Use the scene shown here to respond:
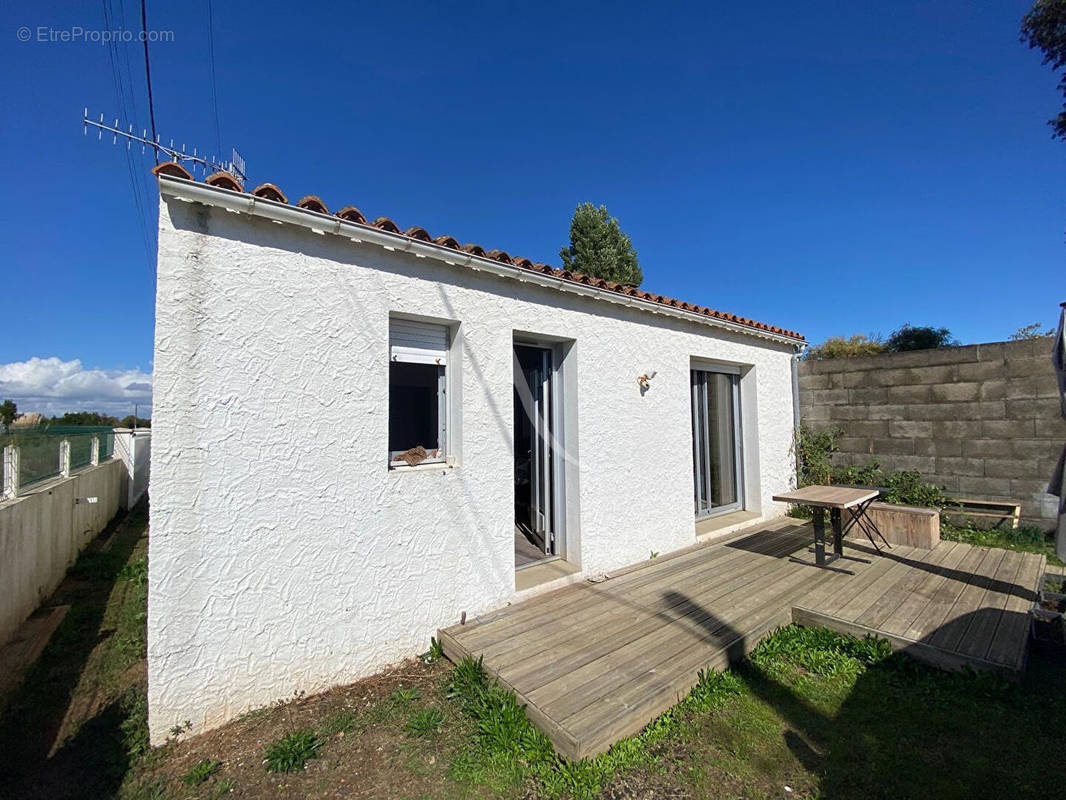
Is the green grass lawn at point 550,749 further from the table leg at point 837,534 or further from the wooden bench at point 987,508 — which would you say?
the wooden bench at point 987,508

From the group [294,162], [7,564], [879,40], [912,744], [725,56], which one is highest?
[725,56]

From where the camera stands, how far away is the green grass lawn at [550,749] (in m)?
2.47

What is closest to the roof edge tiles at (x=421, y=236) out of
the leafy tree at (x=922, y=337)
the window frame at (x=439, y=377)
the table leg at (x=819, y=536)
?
the window frame at (x=439, y=377)

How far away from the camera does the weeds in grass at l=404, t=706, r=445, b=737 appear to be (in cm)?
293

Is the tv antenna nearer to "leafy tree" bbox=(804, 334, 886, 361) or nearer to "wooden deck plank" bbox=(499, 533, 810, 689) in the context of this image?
"wooden deck plank" bbox=(499, 533, 810, 689)

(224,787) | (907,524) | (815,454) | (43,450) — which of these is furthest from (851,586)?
(43,450)

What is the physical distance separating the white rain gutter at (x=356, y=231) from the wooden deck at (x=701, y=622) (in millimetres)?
3459

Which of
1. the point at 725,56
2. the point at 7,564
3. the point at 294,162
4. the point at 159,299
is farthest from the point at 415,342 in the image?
the point at 725,56

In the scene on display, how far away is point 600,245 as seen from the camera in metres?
23.4

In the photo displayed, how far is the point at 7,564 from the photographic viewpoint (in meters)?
4.66

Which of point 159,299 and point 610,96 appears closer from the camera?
point 159,299

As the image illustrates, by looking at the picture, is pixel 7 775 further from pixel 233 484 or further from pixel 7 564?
pixel 7 564

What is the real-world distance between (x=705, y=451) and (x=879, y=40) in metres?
7.04

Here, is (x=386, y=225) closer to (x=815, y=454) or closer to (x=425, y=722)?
(x=425, y=722)
